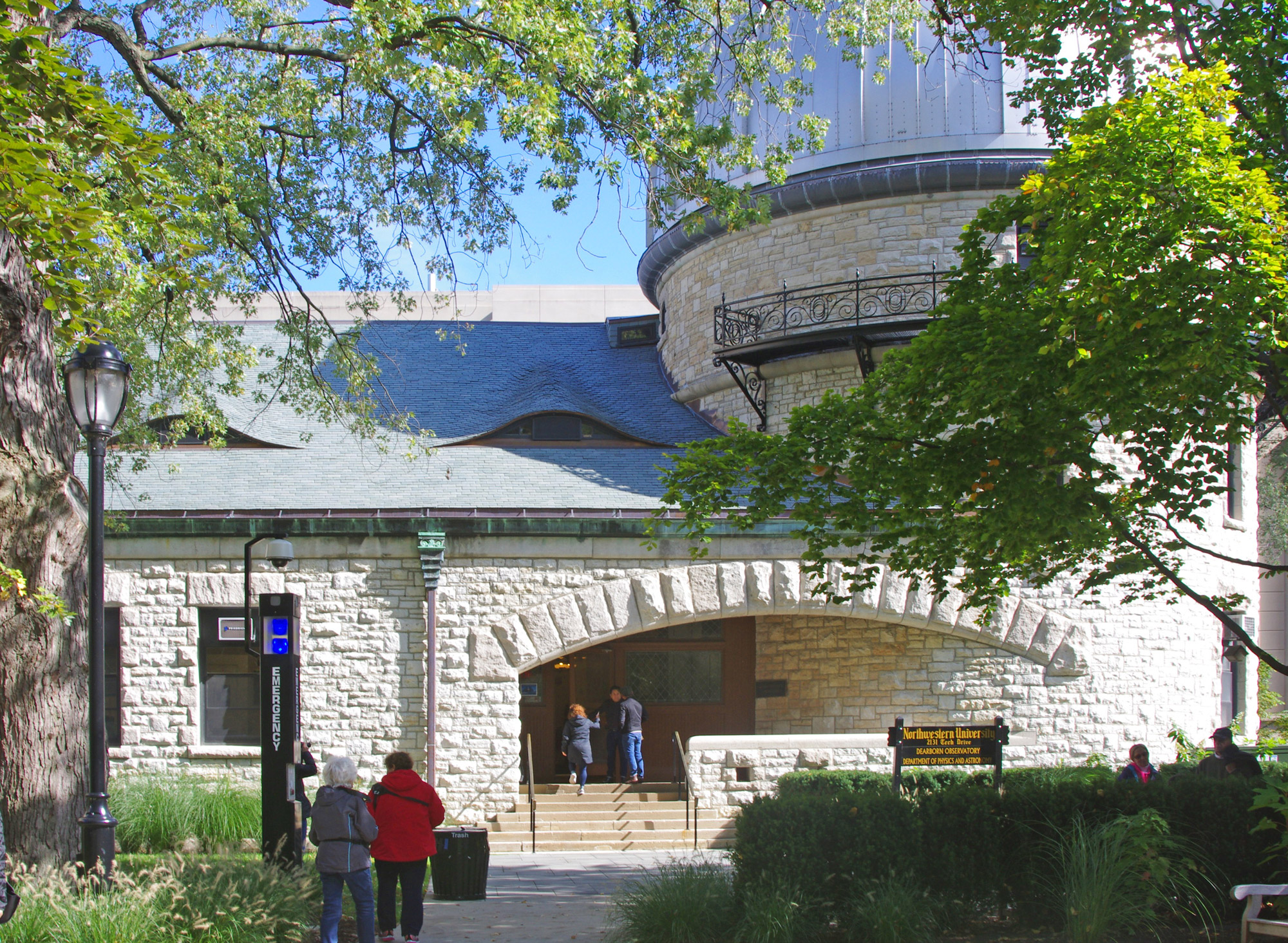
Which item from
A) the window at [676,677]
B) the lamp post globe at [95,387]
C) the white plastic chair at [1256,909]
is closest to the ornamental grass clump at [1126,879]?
the white plastic chair at [1256,909]

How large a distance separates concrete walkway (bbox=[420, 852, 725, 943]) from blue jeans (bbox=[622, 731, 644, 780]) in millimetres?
1839

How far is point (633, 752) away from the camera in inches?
579

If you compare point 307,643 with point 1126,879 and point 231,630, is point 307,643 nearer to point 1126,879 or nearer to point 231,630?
point 231,630

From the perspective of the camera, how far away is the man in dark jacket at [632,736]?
14.7 m

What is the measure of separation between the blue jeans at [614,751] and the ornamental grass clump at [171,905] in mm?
7153

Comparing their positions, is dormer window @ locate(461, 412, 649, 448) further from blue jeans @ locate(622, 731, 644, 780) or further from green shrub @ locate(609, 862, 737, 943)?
green shrub @ locate(609, 862, 737, 943)

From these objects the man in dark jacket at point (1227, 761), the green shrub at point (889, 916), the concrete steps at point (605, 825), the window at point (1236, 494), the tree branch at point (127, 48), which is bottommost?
the concrete steps at point (605, 825)

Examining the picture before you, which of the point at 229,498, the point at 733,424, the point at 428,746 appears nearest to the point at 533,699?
the point at 428,746

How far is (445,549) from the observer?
13828mm

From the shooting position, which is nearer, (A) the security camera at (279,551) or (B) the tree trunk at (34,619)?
(B) the tree trunk at (34,619)

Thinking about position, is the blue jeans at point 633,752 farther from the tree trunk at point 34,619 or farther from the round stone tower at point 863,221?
the tree trunk at point 34,619

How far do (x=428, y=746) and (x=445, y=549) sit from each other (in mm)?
2236

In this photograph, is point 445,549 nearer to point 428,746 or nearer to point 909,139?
point 428,746

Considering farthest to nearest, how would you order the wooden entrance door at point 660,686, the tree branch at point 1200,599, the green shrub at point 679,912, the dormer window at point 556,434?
the dormer window at point 556,434
the wooden entrance door at point 660,686
the tree branch at point 1200,599
the green shrub at point 679,912
